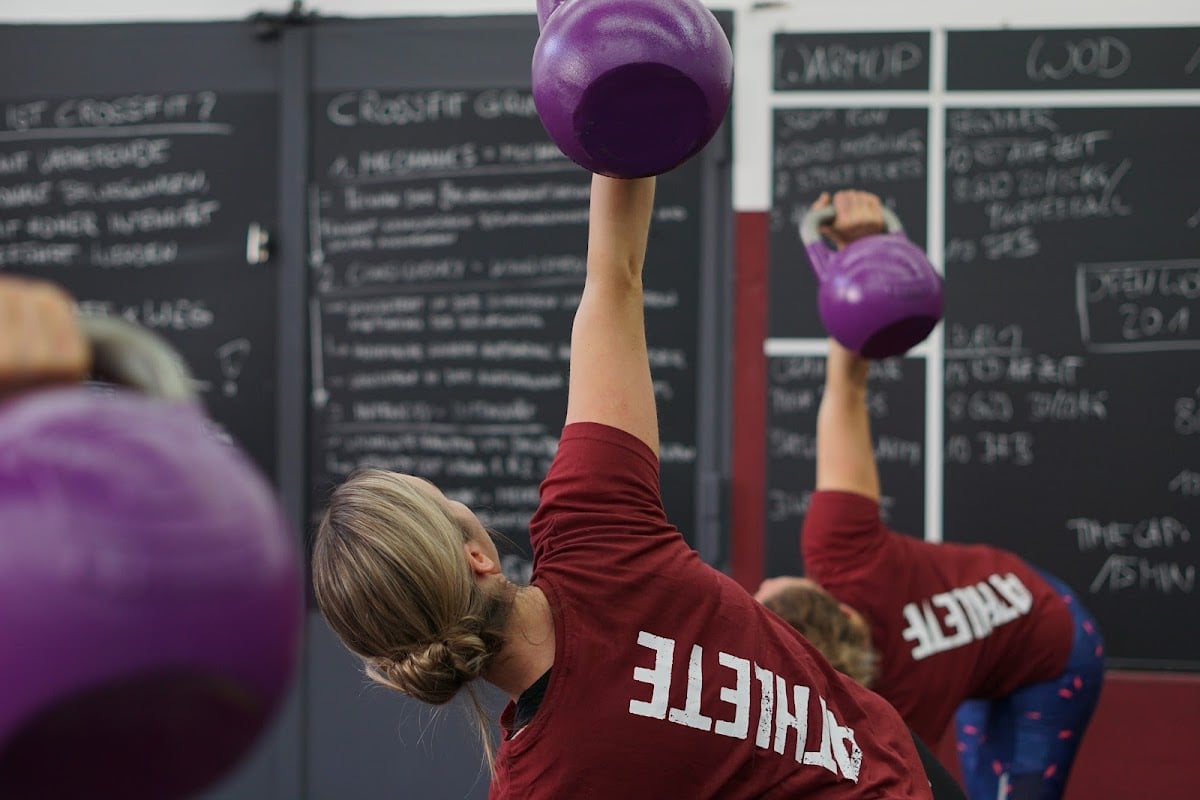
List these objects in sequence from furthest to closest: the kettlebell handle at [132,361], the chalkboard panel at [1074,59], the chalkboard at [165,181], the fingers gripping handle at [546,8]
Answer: the chalkboard at [165,181] < the chalkboard panel at [1074,59] < the fingers gripping handle at [546,8] < the kettlebell handle at [132,361]

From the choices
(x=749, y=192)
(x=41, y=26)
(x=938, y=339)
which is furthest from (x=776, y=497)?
(x=41, y=26)

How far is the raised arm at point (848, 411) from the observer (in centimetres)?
174

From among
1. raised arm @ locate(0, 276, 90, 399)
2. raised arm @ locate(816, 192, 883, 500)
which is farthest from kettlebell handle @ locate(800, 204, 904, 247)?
raised arm @ locate(0, 276, 90, 399)

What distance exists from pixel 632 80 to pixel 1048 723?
1.50 m

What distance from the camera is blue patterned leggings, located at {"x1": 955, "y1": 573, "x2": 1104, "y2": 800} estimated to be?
193 cm

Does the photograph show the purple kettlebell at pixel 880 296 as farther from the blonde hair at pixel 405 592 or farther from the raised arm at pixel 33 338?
the raised arm at pixel 33 338

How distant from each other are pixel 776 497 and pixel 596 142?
1.73 metres

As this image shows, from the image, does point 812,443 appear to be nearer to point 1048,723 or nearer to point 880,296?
point 1048,723

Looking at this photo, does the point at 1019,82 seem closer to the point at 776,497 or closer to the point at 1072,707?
the point at 776,497

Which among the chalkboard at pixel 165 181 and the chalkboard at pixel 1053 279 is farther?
the chalkboard at pixel 165 181

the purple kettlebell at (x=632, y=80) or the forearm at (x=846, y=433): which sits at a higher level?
the purple kettlebell at (x=632, y=80)

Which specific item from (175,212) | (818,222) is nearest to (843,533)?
(818,222)

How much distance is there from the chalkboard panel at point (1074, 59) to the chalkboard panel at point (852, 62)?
79mm

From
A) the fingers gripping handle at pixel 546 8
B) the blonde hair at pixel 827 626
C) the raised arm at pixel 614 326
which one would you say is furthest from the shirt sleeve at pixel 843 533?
the fingers gripping handle at pixel 546 8
